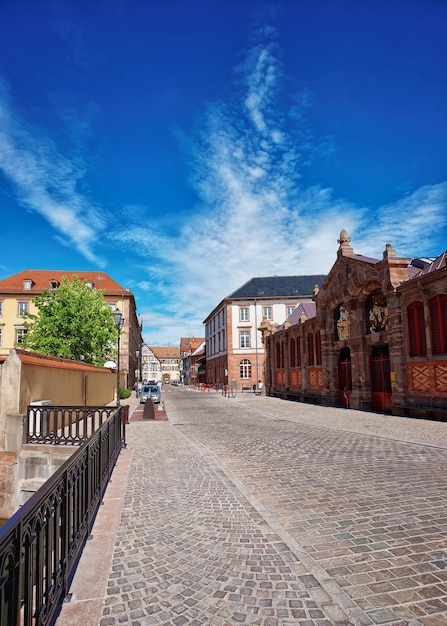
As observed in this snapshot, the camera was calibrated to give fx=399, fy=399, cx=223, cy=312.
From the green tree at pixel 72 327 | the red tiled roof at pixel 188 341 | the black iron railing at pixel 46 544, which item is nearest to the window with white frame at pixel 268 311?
the green tree at pixel 72 327

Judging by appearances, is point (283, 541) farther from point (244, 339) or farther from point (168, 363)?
point (168, 363)

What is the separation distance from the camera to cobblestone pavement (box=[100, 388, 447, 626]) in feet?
10.3

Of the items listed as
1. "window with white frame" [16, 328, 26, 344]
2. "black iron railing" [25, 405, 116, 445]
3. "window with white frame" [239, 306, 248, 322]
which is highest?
"window with white frame" [239, 306, 248, 322]

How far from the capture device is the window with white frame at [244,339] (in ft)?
177

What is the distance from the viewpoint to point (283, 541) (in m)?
→ 4.45

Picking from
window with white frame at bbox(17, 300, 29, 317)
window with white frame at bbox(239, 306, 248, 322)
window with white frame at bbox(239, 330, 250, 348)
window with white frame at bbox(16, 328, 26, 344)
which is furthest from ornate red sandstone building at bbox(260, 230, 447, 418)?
window with white frame at bbox(17, 300, 29, 317)

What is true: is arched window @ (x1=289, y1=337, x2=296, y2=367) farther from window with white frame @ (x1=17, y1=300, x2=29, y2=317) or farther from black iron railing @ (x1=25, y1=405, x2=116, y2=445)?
window with white frame @ (x1=17, y1=300, x2=29, y2=317)

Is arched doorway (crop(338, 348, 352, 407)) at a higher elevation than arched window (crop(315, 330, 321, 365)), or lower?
lower

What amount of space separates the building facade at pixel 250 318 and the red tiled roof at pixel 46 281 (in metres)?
14.4

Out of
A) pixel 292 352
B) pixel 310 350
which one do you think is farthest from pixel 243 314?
pixel 310 350

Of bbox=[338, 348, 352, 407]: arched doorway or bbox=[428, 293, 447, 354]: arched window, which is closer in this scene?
bbox=[428, 293, 447, 354]: arched window

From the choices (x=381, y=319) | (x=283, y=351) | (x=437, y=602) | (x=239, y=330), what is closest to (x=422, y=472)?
(x=437, y=602)

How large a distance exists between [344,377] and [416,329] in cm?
801

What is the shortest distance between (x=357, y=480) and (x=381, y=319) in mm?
15519
